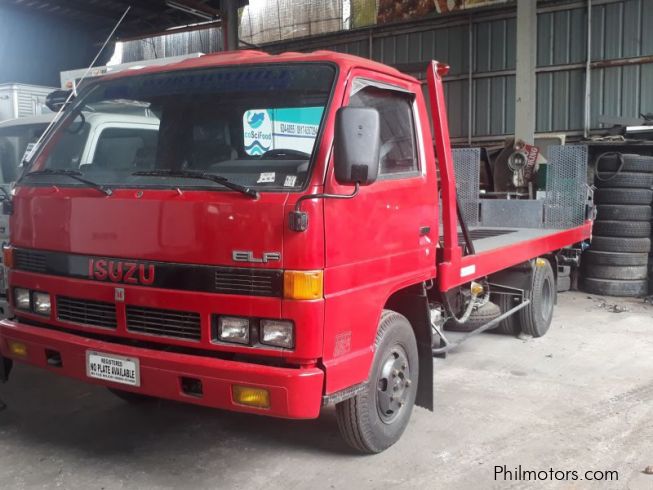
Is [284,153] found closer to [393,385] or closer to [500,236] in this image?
[393,385]

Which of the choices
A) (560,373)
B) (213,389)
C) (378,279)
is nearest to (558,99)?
(560,373)

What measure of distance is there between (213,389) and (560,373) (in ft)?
11.8

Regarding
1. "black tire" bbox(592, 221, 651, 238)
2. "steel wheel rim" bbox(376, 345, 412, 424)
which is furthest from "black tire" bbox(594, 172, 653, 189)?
"steel wheel rim" bbox(376, 345, 412, 424)

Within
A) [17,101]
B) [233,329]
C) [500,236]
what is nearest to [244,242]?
[233,329]

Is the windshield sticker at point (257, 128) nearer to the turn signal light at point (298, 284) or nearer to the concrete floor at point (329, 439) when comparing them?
the turn signal light at point (298, 284)

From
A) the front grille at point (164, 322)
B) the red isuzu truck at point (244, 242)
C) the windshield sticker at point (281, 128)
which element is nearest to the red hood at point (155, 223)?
the red isuzu truck at point (244, 242)

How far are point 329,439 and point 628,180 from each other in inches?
267

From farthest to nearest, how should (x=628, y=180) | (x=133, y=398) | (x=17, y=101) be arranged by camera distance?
(x=628, y=180) < (x=17, y=101) < (x=133, y=398)

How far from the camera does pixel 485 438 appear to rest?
Answer: 4.13 meters

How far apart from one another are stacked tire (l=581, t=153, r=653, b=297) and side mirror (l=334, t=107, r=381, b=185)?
277 inches

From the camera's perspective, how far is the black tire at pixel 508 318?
6250 millimetres

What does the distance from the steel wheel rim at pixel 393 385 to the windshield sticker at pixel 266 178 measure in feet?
4.02

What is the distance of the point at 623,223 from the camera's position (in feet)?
29.8

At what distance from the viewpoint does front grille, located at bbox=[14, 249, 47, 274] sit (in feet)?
11.9
